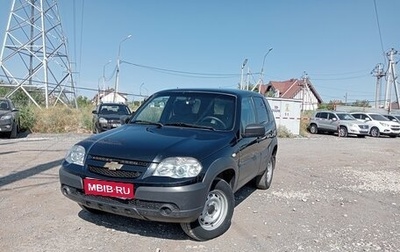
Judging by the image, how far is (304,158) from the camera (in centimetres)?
1104

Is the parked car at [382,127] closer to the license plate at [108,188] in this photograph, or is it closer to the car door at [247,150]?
the car door at [247,150]

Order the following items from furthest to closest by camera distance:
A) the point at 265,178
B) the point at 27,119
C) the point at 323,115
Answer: the point at 323,115, the point at 27,119, the point at 265,178

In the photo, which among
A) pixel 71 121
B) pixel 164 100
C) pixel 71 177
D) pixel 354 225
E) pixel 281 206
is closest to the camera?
pixel 71 177

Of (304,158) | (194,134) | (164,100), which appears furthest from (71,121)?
(194,134)

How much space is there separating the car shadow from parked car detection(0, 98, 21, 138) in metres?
10.2

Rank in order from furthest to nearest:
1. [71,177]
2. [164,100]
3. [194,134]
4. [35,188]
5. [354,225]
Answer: [35,188] < [164,100] < [354,225] < [194,134] < [71,177]

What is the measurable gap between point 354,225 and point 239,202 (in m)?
1.69

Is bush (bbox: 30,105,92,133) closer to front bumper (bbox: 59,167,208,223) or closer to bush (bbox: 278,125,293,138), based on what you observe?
bush (bbox: 278,125,293,138)

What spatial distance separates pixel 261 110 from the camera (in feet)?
19.3

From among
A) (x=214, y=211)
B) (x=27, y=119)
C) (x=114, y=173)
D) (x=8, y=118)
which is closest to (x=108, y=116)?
(x=8, y=118)

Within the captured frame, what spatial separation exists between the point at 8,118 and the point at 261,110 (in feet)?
36.4

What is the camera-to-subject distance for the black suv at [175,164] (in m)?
3.39

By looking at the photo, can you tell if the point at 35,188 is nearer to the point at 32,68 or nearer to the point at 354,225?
the point at 354,225

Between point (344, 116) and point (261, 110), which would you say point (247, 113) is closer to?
point (261, 110)
